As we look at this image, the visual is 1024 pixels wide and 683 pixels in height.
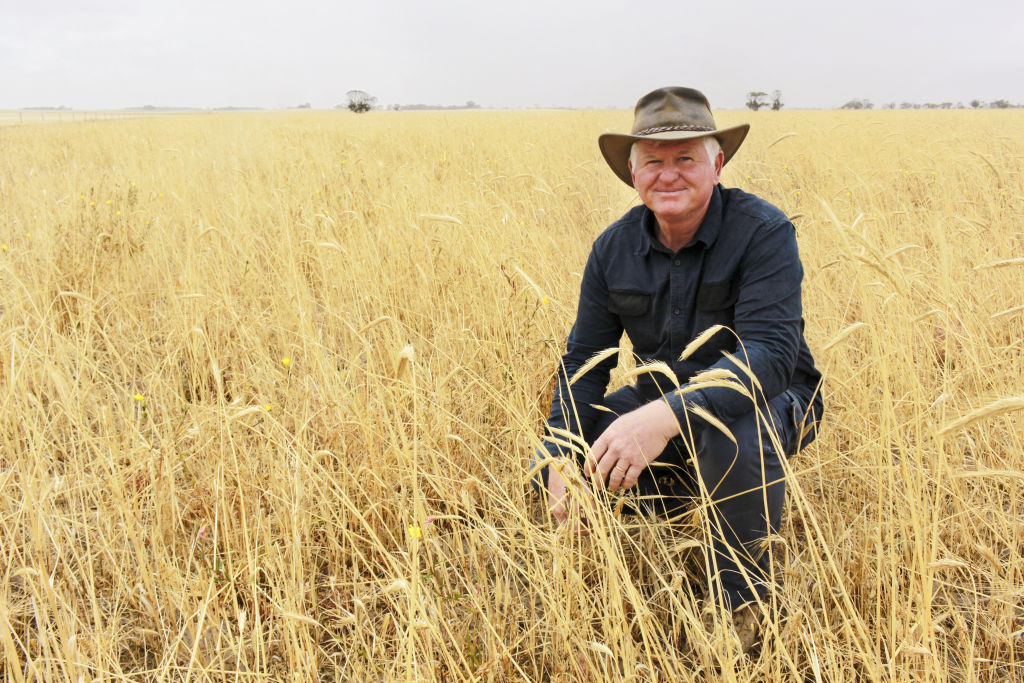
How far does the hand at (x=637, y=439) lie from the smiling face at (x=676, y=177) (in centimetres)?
53

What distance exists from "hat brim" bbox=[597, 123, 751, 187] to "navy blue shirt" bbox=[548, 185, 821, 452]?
5.6 inches

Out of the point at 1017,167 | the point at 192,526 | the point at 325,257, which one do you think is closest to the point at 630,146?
the point at 192,526

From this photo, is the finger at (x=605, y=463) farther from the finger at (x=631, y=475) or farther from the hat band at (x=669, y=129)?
the hat band at (x=669, y=129)

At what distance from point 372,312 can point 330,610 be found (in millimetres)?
1515

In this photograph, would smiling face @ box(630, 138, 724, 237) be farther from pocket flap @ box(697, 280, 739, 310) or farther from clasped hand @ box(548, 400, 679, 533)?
clasped hand @ box(548, 400, 679, 533)

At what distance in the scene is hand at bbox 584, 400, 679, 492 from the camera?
135cm

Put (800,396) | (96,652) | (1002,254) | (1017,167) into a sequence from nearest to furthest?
(96,652)
(800,396)
(1002,254)
(1017,167)

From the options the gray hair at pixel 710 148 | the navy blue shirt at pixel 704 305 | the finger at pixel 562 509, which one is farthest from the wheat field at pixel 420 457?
the gray hair at pixel 710 148

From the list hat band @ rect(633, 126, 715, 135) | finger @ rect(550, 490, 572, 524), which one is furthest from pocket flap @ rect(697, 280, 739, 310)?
finger @ rect(550, 490, 572, 524)

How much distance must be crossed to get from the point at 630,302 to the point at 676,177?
364mm

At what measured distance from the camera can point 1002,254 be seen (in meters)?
2.95

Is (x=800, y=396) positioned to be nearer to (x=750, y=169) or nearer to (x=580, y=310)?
(x=580, y=310)

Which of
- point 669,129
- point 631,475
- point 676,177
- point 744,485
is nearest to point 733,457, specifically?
point 744,485

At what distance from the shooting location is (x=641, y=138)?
1.55 meters
